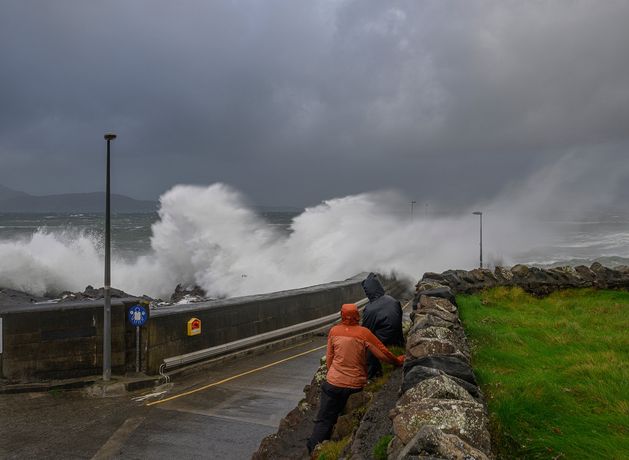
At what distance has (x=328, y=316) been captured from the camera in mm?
18984

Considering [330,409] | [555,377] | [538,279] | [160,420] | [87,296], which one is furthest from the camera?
[87,296]

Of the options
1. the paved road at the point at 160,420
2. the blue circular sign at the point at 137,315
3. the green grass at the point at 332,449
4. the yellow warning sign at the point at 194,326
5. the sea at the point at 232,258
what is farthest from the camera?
the sea at the point at 232,258

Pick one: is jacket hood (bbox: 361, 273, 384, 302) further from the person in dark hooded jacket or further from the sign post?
the sign post

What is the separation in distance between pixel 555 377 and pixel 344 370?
79.8 inches

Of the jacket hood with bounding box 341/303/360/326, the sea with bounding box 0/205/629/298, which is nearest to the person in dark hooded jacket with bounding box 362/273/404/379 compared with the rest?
the jacket hood with bounding box 341/303/360/326

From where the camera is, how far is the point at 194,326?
13172 millimetres

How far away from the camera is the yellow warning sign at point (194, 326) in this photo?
42.9ft

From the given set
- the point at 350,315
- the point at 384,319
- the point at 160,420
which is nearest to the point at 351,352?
the point at 350,315

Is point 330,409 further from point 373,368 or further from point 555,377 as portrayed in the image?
point 555,377

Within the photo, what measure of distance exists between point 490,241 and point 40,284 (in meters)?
55.1

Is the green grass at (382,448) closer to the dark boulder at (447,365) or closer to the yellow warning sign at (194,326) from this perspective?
the dark boulder at (447,365)

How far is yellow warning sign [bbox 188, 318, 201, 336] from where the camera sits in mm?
13070

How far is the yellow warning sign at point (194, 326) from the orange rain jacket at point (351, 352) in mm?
8213

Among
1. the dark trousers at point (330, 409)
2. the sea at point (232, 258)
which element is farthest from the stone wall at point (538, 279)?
the sea at point (232, 258)
